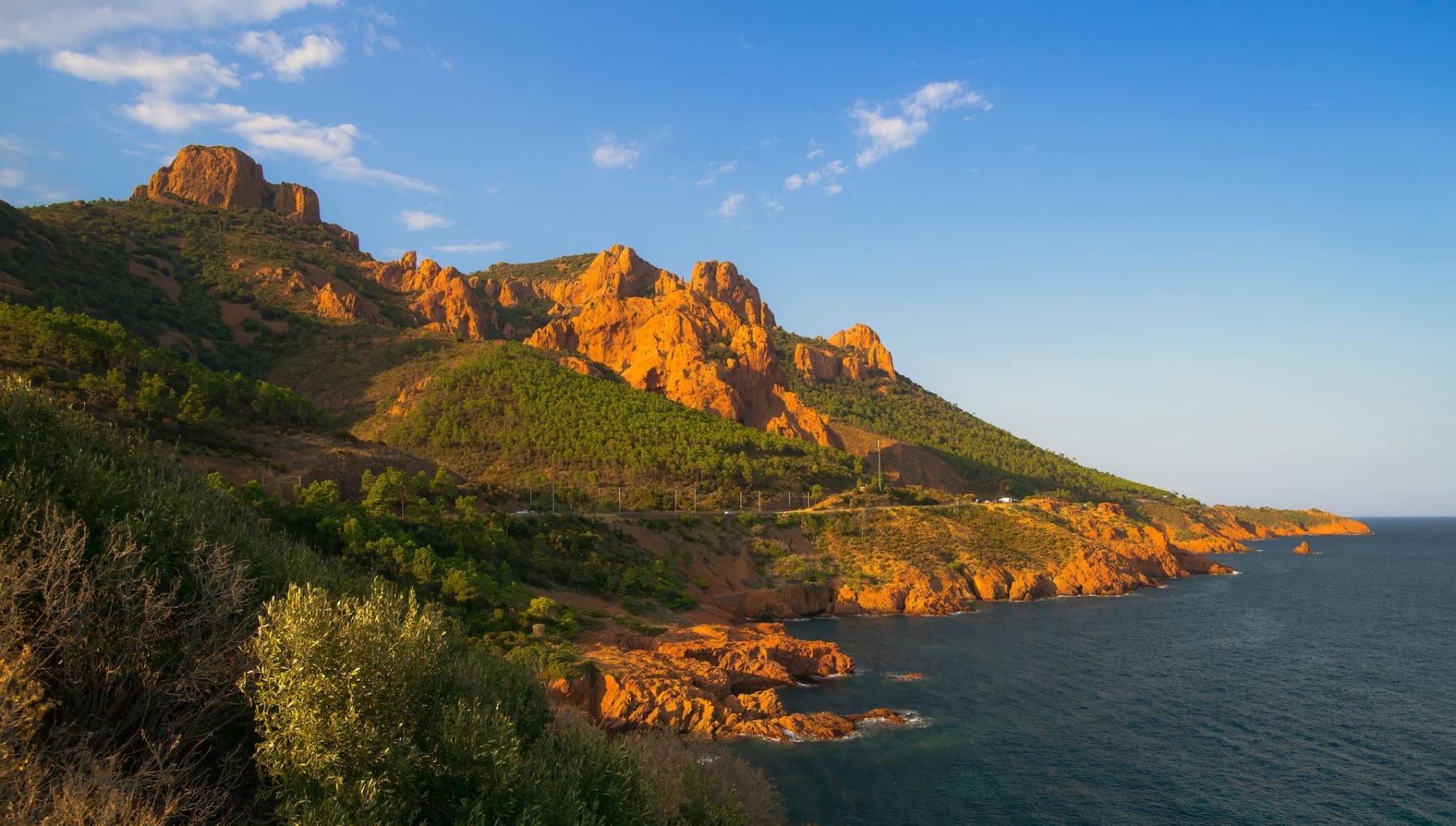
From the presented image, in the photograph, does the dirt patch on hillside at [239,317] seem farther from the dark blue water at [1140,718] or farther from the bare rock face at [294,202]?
the dark blue water at [1140,718]

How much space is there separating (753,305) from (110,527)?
165685 millimetres

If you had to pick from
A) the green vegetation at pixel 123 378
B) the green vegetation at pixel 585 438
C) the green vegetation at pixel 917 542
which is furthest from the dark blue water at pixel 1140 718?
the green vegetation at pixel 123 378

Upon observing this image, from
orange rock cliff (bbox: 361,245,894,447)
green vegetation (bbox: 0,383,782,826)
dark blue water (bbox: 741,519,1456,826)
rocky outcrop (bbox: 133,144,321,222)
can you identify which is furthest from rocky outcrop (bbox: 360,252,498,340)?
green vegetation (bbox: 0,383,782,826)

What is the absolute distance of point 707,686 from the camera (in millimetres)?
37781

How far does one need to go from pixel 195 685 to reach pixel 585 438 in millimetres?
77761

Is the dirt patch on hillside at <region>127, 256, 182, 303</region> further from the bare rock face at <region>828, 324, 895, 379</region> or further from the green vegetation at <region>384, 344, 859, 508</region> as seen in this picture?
the bare rock face at <region>828, 324, 895, 379</region>

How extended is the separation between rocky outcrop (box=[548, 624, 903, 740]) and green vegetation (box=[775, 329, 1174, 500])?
87364 millimetres

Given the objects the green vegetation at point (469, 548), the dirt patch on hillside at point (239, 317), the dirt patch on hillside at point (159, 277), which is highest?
the dirt patch on hillside at point (159, 277)

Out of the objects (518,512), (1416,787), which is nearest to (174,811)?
(1416,787)

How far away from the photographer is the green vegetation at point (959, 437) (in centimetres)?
13312

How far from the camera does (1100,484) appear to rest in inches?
5974

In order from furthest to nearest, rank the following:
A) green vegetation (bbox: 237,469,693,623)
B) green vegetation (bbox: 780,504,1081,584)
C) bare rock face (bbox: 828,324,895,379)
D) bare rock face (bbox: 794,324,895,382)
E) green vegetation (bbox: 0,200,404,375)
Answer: bare rock face (bbox: 828,324,895,379), bare rock face (bbox: 794,324,895,382), green vegetation (bbox: 0,200,404,375), green vegetation (bbox: 780,504,1081,584), green vegetation (bbox: 237,469,693,623)

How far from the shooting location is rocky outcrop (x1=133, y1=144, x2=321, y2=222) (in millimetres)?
129625

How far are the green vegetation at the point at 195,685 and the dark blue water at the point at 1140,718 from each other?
60.7 feet
